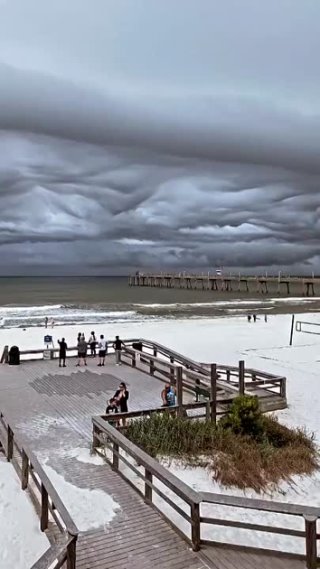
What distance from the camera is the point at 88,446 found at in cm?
873

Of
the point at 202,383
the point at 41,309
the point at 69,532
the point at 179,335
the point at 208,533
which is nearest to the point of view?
the point at 69,532

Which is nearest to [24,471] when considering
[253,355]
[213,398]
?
[213,398]

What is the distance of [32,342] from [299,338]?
1686cm

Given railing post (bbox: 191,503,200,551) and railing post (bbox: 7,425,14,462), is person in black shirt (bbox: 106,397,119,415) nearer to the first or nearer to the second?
railing post (bbox: 7,425,14,462)

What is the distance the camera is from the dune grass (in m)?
8.12

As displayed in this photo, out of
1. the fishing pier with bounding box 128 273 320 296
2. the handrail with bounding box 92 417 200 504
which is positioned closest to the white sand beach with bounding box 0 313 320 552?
the handrail with bounding box 92 417 200 504

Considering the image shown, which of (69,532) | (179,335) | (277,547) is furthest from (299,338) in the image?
(69,532)

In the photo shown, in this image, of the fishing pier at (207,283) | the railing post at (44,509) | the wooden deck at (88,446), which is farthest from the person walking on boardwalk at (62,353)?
the fishing pier at (207,283)

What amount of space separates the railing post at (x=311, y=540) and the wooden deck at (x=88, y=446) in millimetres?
178

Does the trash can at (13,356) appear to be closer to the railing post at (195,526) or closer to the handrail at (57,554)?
the railing post at (195,526)

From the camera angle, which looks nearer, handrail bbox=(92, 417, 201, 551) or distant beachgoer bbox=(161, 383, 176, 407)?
handrail bbox=(92, 417, 201, 551)

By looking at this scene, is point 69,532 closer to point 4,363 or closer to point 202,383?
point 202,383

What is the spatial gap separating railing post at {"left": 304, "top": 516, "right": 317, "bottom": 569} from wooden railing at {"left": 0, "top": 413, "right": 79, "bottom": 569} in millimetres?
2353

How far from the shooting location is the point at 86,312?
180 ft
